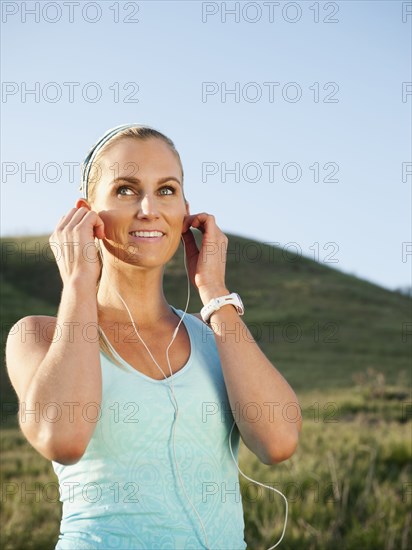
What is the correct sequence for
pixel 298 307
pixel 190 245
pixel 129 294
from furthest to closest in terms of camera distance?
1. pixel 298 307
2. pixel 190 245
3. pixel 129 294

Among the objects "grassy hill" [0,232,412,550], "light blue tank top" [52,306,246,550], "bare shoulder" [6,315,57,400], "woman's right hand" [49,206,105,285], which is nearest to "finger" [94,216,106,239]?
"woman's right hand" [49,206,105,285]

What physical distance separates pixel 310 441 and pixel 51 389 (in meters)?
8.82

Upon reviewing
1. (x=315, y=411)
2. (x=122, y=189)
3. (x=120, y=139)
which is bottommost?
(x=315, y=411)

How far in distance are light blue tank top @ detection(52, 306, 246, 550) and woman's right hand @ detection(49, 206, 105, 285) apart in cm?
30

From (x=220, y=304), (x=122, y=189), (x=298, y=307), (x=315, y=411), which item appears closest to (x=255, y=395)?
(x=220, y=304)

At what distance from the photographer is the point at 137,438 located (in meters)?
2.42

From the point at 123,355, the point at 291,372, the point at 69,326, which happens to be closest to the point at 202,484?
the point at 123,355

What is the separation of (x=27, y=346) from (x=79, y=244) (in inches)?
14.3

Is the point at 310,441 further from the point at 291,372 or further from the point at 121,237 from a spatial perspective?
the point at 291,372

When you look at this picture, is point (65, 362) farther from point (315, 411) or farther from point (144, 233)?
point (315, 411)

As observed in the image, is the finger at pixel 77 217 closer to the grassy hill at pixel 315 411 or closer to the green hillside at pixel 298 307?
the grassy hill at pixel 315 411

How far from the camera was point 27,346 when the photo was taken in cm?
251

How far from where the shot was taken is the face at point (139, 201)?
2.61 metres

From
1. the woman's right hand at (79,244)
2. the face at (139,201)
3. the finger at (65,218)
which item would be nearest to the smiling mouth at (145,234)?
the face at (139,201)
